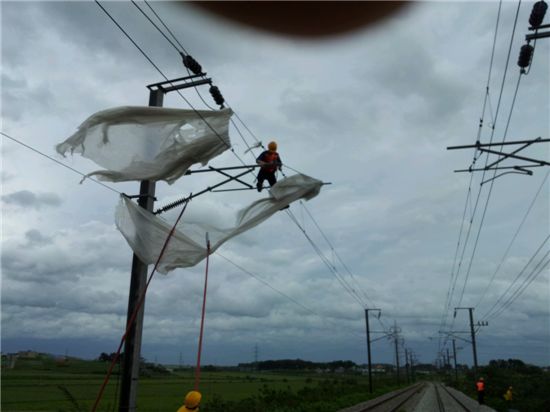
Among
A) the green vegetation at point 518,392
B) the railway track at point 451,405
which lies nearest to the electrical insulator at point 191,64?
the green vegetation at point 518,392

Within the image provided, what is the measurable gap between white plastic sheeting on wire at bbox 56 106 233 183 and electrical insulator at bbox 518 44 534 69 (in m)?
3.91

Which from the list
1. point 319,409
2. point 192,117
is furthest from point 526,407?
point 192,117

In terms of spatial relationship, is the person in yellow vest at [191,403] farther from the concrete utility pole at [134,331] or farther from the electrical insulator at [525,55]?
the electrical insulator at [525,55]

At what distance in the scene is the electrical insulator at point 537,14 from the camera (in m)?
5.67

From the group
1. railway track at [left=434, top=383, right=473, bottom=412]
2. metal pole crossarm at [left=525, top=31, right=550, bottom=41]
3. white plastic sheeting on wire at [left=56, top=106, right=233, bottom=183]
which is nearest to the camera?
white plastic sheeting on wire at [left=56, top=106, right=233, bottom=183]

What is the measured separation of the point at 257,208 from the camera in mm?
6824

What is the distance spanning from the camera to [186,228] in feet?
22.0

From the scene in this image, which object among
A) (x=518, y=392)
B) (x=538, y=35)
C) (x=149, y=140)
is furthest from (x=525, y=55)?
(x=518, y=392)

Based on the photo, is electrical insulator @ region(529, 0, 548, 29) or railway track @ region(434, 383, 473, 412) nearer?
electrical insulator @ region(529, 0, 548, 29)

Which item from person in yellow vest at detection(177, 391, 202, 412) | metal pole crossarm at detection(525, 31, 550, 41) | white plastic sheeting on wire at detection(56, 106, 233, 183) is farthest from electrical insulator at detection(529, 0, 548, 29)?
person in yellow vest at detection(177, 391, 202, 412)

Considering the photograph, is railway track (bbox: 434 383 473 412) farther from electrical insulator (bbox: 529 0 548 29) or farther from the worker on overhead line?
electrical insulator (bbox: 529 0 548 29)

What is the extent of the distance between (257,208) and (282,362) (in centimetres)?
12895

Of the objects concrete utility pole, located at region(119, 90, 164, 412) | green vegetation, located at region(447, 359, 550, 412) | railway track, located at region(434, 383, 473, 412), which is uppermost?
concrete utility pole, located at region(119, 90, 164, 412)

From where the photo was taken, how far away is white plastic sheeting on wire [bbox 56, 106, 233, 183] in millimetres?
5898
